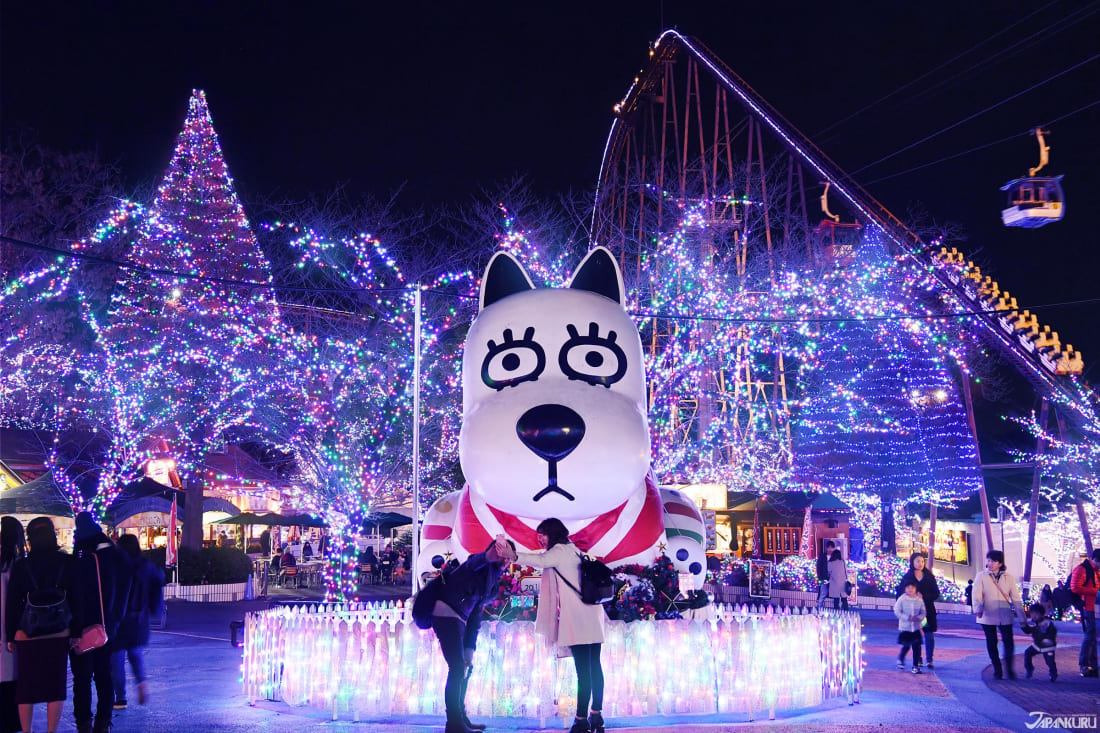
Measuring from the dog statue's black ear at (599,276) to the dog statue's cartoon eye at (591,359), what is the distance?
1076mm

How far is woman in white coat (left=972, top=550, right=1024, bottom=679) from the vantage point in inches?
410

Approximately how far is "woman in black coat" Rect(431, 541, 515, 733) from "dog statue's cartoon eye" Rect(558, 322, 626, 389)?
2.13 m

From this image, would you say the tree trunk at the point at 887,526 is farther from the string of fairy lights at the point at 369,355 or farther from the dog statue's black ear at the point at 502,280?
the dog statue's black ear at the point at 502,280

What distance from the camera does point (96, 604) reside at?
250 inches

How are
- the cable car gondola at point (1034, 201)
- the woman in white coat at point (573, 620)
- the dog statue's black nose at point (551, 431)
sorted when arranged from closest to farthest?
the woman in white coat at point (573, 620), the dog statue's black nose at point (551, 431), the cable car gondola at point (1034, 201)

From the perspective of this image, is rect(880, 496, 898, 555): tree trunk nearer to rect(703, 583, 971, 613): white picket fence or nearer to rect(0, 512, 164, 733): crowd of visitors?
rect(703, 583, 971, 613): white picket fence

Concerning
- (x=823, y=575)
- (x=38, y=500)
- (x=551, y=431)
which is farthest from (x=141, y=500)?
(x=551, y=431)

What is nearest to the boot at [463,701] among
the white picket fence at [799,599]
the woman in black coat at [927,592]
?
the woman in black coat at [927,592]

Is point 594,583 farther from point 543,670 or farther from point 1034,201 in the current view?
point 1034,201

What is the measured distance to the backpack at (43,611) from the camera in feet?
19.9

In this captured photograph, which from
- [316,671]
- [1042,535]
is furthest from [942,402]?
A: [316,671]

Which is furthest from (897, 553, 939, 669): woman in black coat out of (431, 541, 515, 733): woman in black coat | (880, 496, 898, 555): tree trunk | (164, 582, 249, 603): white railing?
(164, 582, 249, 603): white railing

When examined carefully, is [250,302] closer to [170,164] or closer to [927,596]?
[170,164]

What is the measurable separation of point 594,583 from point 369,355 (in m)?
11.6
